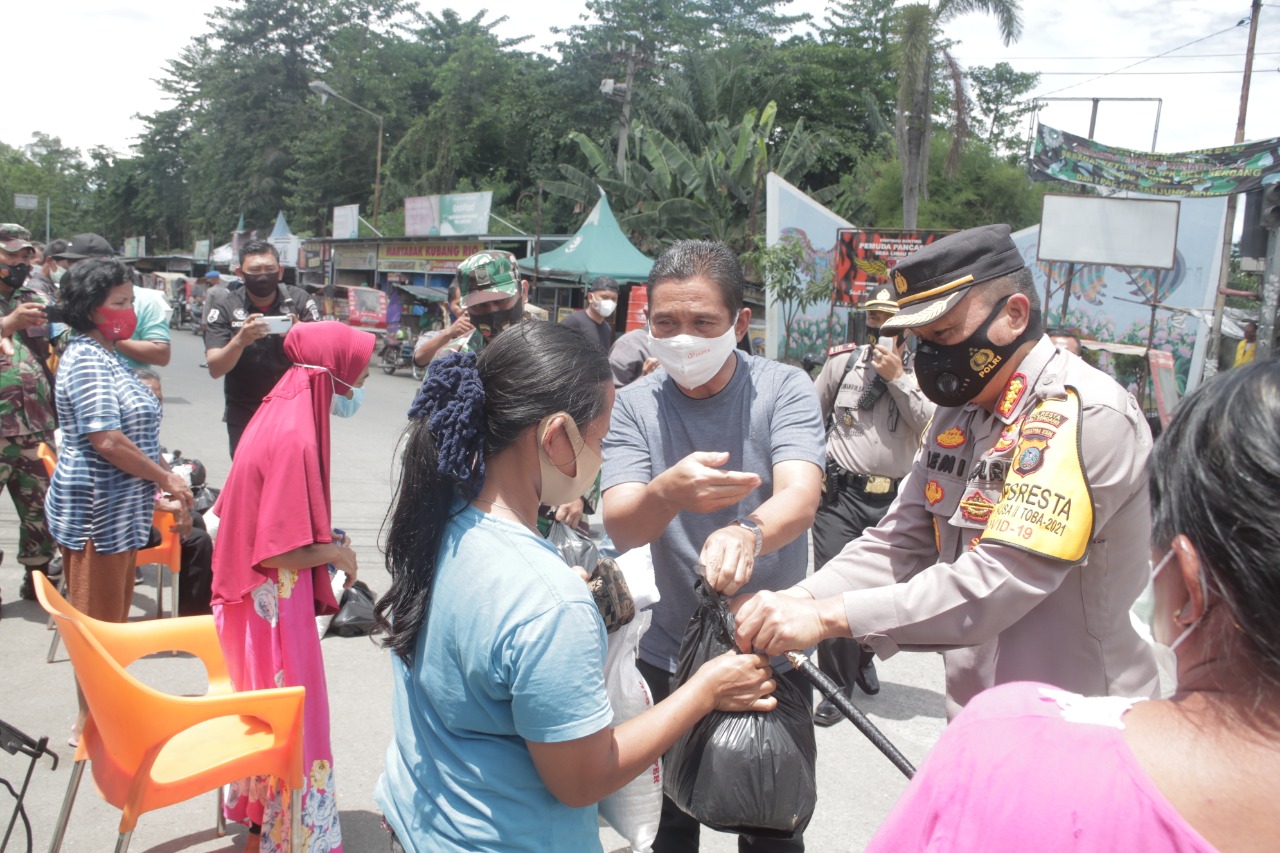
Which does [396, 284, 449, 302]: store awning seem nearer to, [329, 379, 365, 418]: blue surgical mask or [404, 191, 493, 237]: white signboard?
[404, 191, 493, 237]: white signboard

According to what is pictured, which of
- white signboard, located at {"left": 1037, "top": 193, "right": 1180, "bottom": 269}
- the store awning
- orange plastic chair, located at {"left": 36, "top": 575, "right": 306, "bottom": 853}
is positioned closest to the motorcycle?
the store awning

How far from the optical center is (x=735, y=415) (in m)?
2.47

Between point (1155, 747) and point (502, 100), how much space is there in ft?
127

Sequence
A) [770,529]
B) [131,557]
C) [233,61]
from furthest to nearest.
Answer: [233,61] → [131,557] → [770,529]

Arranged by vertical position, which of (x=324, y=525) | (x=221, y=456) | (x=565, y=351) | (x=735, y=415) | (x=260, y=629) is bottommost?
Result: (x=221, y=456)

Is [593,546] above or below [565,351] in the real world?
below

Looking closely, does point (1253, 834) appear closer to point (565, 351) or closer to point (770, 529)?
point (565, 351)

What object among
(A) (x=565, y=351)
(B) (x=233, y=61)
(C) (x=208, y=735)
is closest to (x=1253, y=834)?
(A) (x=565, y=351)

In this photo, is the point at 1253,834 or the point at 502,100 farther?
the point at 502,100

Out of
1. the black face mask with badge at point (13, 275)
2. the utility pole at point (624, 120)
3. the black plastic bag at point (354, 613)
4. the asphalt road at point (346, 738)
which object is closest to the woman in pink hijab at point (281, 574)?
the asphalt road at point (346, 738)

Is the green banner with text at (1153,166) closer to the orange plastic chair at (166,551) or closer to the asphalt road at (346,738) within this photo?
the asphalt road at (346,738)

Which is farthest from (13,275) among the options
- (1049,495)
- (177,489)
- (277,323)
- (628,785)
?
(1049,495)

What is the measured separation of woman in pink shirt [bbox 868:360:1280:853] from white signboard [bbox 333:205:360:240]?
3110 centimetres

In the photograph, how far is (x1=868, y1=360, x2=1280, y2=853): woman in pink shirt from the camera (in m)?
0.81
